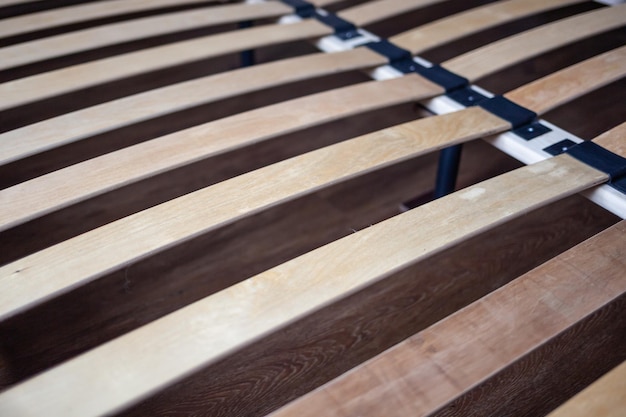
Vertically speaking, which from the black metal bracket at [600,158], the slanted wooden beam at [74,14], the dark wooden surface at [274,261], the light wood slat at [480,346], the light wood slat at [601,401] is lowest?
the dark wooden surface at [274,261]

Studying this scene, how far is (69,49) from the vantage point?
133 centimetres

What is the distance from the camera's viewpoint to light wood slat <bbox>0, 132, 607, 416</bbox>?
0.63 meters

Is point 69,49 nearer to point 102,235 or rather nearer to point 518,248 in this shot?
point 102,235

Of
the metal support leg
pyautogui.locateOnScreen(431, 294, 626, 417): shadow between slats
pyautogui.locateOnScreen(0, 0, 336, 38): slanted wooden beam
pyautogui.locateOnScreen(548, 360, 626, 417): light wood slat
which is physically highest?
pyautogui.locateOnScreen(0, 0, 336, 38): slanted wooden beam

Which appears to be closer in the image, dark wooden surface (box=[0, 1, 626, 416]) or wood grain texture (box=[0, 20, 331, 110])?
dark wooden surface (box=[0, 1, 626, 416])

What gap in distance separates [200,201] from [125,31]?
69cm

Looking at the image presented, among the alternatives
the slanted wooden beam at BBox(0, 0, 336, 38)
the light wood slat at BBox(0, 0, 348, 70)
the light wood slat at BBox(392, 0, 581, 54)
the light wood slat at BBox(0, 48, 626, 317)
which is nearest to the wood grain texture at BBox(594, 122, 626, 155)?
the light wood slat at BBox(0, 48, 626, 317)

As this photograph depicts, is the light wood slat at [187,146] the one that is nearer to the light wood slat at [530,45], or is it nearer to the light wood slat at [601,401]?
the light wood slat at [530,45]

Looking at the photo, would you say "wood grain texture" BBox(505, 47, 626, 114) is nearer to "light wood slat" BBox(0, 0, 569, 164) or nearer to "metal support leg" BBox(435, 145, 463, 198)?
Answer: "metal support leg" BBox(435, 145, 463, 198)

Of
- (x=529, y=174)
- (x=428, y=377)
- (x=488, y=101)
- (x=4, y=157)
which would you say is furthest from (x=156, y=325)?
(x=488, y=101)

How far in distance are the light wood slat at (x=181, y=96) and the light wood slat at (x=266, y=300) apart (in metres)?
0.30

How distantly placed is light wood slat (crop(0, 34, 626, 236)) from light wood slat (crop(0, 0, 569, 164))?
0.27ft

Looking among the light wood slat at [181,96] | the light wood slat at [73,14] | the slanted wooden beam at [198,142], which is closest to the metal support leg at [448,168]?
the slanted wooden beam at [198,142]

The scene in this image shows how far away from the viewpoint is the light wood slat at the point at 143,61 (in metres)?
1.18
